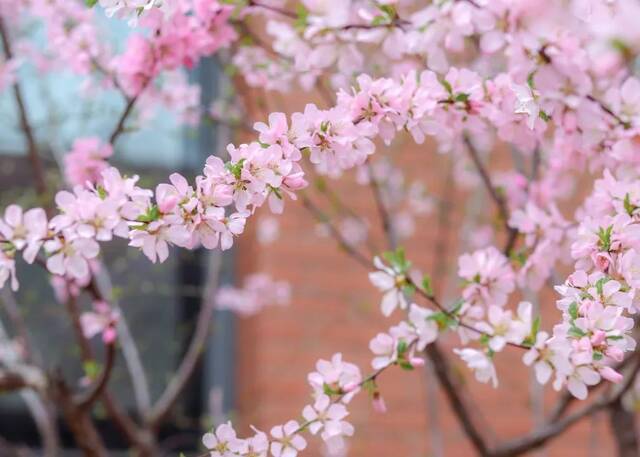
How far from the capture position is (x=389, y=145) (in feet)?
4.28

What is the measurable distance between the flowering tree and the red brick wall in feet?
4.38

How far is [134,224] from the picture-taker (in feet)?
3.20

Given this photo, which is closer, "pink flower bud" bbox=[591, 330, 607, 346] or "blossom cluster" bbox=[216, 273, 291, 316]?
"pink flower bud" bbox=[591, 330, 607, 346]

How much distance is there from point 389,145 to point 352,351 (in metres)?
1.96

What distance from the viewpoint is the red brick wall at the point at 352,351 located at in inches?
123

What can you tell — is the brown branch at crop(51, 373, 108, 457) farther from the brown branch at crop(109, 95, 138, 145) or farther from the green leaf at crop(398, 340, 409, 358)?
the green leaf at crop(398, 340, 409, 358)

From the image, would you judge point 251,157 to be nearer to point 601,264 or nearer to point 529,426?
point 601,264

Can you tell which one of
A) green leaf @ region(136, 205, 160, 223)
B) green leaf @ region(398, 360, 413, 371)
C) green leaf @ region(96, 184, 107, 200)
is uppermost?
green leaf @ region(96, 184, 107, 200)

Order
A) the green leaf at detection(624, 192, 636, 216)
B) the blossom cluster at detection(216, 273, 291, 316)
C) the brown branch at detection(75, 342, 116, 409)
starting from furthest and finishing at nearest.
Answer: the blossom cluster at detection(216, 273, 291, 316)
the brown branch at detection(75, 342, 116, 409)
the green leaf at detection(624, 192, 636, 216)

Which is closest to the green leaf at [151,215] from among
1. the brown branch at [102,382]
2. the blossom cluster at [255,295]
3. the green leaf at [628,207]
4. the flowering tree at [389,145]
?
the flowering tree at [389,145]

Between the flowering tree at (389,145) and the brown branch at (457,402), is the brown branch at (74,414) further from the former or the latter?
the brown branch at (457,402)

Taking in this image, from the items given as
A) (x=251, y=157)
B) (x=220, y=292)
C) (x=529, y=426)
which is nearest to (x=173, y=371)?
(x=220, y=292)

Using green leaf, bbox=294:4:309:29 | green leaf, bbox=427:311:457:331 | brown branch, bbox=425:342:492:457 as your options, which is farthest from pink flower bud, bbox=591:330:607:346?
brown branch, bbox=425:342:492:457

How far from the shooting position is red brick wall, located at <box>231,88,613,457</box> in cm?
312
